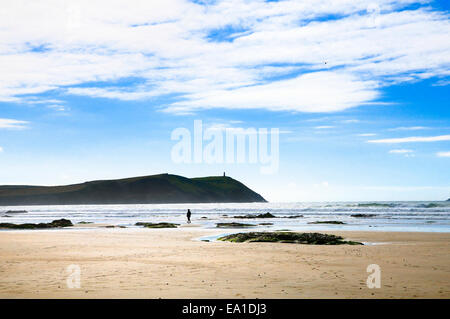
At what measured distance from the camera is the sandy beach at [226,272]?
13.6 m

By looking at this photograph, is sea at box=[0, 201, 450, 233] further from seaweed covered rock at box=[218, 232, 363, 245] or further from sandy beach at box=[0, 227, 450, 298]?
sandy beach at box=[0, 227, 450, 298]

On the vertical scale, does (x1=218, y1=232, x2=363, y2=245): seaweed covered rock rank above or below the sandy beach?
below

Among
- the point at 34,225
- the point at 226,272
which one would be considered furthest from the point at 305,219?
the point at 226,272

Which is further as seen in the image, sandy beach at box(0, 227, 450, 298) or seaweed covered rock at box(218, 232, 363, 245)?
seaweed covered rock at box(218, 232, 363, 245)

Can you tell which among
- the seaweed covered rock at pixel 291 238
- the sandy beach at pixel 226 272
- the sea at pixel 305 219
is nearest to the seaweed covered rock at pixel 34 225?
the sea at pixel 305 219

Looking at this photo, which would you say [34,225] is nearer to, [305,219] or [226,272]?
[305,219]

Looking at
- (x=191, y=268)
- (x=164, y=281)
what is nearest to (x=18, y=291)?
(x=164, y=281)

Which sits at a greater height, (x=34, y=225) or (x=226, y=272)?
(x=226, y=272)

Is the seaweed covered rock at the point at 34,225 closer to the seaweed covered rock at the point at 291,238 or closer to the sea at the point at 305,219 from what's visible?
the sea at the point at 305,219

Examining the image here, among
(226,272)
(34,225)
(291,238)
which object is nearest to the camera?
(226,272)

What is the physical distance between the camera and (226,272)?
1747 centimetres

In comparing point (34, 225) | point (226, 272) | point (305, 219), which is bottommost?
point (305, 219)

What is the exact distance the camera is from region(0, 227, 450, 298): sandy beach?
44.5 ft

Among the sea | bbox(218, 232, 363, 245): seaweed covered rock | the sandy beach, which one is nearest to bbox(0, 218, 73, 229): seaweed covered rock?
the sea
